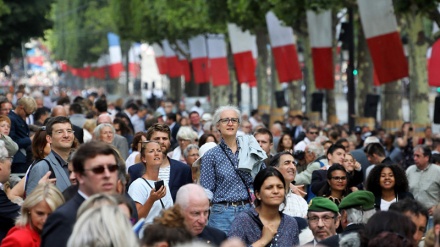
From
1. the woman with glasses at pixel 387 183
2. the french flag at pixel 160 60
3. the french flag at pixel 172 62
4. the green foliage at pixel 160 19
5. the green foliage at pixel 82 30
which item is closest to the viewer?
the woman with glasses at pixel 387 183

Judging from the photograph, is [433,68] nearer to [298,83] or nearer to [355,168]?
[355,168]

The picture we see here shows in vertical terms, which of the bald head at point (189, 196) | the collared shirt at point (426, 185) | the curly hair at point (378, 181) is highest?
the bald head at point (189, 196)

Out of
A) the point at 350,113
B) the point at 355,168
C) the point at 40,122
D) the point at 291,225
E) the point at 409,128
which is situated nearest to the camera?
the point at 291,225

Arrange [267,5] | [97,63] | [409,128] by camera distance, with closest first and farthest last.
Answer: [409,128] < [267,5] < [97,63]

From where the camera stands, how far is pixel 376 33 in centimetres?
2611

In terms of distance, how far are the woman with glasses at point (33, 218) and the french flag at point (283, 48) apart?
27701 millimetres

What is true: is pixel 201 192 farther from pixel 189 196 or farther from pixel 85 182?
pixel 85 182

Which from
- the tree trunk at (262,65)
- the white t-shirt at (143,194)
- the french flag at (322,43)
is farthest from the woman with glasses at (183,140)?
the tree trunk at (262,65)

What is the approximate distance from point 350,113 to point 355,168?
16.8m

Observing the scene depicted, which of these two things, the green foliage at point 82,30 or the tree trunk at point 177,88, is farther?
the green foliage at point 82,30

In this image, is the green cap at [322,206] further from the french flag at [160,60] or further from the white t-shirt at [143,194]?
the french flag at [160,60]

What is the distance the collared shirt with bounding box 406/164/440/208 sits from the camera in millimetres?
15312

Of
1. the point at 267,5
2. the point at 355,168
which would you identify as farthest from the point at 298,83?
the point at 355,168

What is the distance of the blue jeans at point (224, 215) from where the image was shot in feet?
37.7
